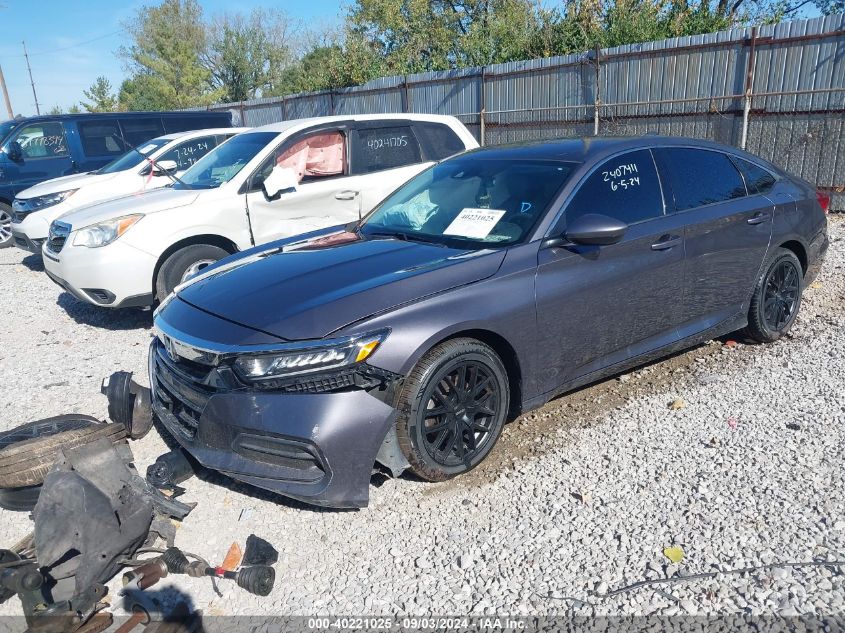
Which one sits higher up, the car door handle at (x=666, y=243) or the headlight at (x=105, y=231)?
the car door handle at (x=666, y=243)

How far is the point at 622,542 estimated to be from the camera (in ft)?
9.97

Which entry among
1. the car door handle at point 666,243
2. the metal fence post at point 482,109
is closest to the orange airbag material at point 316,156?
the car door handle at point 666,243

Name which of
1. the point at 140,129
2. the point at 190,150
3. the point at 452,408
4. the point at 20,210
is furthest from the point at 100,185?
the point at 452,408

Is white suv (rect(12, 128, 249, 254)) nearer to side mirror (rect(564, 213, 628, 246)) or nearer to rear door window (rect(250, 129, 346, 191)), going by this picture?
rear door window (rect(250, 129, 346, 191))

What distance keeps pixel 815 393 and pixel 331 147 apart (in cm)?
497

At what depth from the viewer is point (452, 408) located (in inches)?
136

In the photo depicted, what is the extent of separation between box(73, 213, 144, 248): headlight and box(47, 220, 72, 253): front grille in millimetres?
346

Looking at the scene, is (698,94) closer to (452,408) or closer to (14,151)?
(452,408)

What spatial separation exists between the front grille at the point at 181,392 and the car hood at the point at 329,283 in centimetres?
33

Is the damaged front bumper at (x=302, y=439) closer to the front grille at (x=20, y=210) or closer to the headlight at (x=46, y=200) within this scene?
the headlight at (x=46, y=200)

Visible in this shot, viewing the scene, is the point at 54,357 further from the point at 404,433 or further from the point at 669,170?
the point at 669,170

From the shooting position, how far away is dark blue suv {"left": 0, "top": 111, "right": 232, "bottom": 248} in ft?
37.2

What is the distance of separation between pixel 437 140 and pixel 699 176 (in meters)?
3.52

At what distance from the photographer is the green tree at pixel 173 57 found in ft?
149
